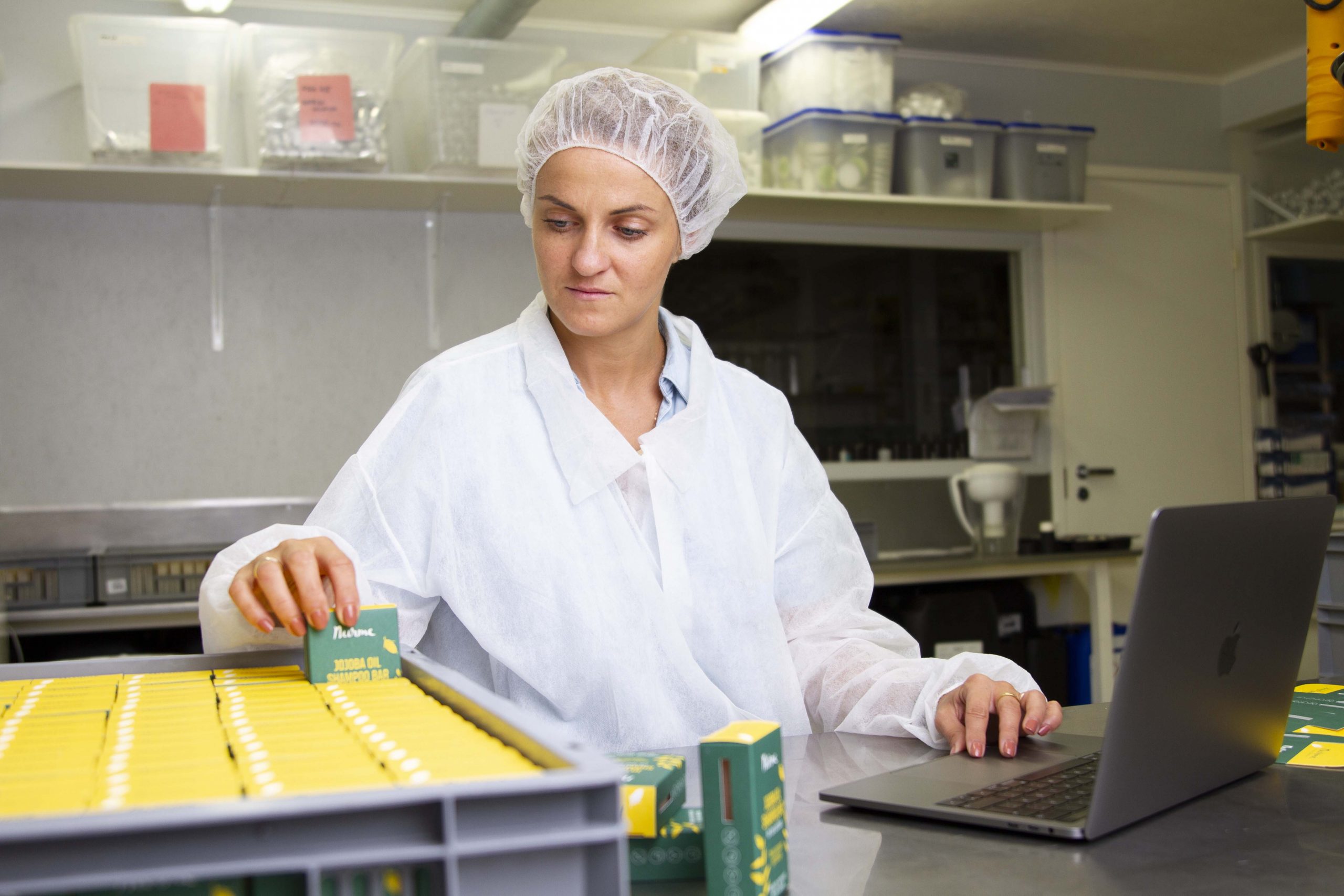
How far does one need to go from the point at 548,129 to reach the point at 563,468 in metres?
0.44

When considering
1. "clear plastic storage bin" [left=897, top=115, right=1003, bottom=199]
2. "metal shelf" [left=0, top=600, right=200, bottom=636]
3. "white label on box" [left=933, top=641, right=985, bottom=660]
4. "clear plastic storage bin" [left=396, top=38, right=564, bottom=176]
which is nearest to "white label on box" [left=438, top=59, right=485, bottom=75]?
"clear plastic storage bin" [left=396, top=38, right=564, bottom=176]

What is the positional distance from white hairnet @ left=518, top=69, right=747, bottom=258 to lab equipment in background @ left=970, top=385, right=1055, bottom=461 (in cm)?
253

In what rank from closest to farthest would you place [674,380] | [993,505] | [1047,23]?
[674,380] < [993,505] < [1047,23]

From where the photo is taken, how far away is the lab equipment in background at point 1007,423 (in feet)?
12.8

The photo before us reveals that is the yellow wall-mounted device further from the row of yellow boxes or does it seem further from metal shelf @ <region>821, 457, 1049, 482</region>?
metal shelf @ <region>821, 457, 1049, 482</region>

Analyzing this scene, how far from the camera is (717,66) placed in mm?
3234

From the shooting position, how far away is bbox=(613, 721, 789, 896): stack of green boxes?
62 cm

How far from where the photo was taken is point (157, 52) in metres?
A: 2.77

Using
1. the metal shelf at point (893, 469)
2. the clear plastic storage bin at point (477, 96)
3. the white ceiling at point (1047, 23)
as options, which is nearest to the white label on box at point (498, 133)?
the clear plastic storage bin at point (477, 96)

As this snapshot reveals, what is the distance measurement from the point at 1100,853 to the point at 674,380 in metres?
0.85

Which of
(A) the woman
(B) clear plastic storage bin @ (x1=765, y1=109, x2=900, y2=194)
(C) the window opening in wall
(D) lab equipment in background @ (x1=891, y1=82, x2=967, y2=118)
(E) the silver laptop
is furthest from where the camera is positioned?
(C) the window opening in wall

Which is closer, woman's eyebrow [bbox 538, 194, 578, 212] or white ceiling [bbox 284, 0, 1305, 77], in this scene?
woman's eyebrow [bbox 538, 194, 578, 212]

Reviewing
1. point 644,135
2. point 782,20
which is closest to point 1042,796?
point 644,135

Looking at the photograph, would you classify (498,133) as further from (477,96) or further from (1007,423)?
(1007,423)
